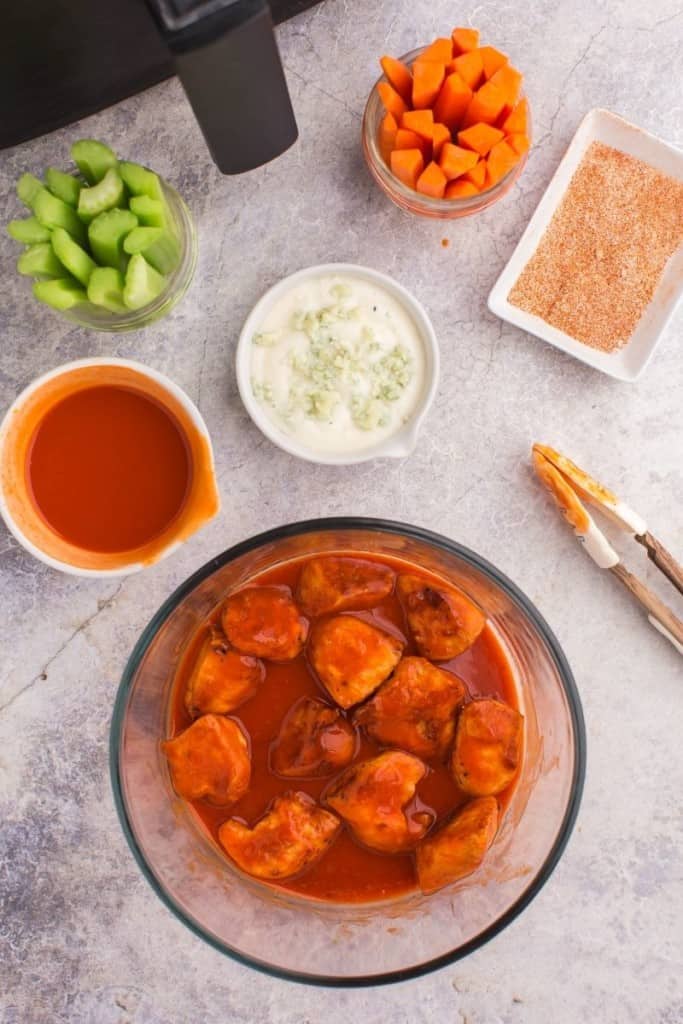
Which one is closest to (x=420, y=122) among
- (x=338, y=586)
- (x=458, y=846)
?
(x=338, y=586)

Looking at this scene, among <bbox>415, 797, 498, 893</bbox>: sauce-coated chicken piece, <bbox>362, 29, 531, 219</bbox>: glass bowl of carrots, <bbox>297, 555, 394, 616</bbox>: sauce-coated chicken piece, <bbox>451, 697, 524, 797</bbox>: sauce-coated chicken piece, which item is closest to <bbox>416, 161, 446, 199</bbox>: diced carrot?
<bbox>362, 29, 531, 219</bbox>: glass bowl of carrots

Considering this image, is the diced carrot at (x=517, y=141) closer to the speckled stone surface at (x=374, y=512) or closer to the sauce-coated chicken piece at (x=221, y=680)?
the speckled stone surface at (x=374, y=512)

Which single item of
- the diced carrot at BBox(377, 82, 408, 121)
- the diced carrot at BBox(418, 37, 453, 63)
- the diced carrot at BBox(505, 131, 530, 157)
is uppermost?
the diced carrot at BBox(418, 37, 453, 63)

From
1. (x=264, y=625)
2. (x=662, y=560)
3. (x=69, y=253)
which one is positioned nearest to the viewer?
(x=69, y=253)

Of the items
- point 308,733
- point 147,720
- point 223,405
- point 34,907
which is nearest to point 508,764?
point 308,733

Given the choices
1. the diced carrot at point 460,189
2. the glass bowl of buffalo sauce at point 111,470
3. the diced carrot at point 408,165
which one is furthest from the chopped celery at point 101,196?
the diced carrot at point 460,189

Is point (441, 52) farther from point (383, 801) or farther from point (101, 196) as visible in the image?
point (383, 801)

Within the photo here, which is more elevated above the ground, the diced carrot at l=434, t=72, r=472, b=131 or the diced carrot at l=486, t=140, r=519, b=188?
the diced carrot at l=434, t=72, r=472, b=131

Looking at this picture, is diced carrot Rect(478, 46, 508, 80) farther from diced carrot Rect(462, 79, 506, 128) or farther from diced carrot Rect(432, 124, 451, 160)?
diced carrot Rect(432, 124, 451, 160)
